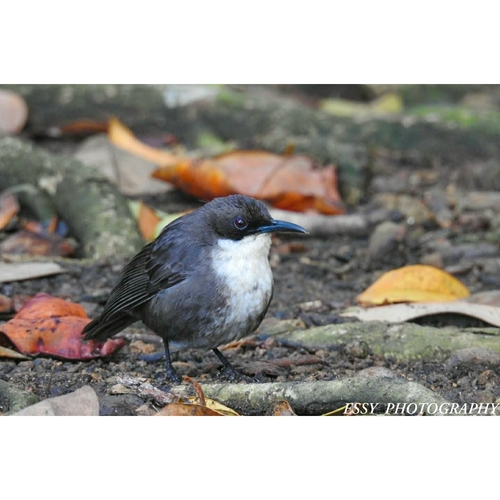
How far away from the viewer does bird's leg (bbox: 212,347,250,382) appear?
226 inches

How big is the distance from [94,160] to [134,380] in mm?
4352

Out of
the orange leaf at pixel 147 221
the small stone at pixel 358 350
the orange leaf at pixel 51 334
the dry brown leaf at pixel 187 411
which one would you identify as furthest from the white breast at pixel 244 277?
the orange leaf at pixel 147 221

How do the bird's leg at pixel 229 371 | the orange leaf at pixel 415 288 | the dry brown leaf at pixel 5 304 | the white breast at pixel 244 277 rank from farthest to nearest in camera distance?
the orange leaf at pixel 415 288, the dry brown leaf at pixel 5 304, the bird's leg at pixel 229 371, the white breast at pixel 244 277

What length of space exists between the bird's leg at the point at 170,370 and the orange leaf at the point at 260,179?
2630 mm

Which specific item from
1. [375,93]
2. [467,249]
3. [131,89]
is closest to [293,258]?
[467,249]

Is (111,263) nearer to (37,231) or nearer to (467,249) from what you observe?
(37,231)

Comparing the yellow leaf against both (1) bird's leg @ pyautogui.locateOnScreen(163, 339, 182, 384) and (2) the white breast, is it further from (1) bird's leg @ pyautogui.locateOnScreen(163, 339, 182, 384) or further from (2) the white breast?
(2) the white breast

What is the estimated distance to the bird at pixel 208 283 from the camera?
5645mm

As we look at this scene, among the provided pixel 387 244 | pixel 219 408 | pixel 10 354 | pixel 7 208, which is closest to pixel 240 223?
pixel 219 408

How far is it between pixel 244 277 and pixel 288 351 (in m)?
0.74

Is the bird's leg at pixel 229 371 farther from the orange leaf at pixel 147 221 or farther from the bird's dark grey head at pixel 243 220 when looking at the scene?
the orange leaf at pixel 147 221

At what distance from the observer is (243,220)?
576cm

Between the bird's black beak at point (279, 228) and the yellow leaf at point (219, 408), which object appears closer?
the yellow leaf at point (219, 408)

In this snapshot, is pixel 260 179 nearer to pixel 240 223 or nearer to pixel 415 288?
pixel 415 288
